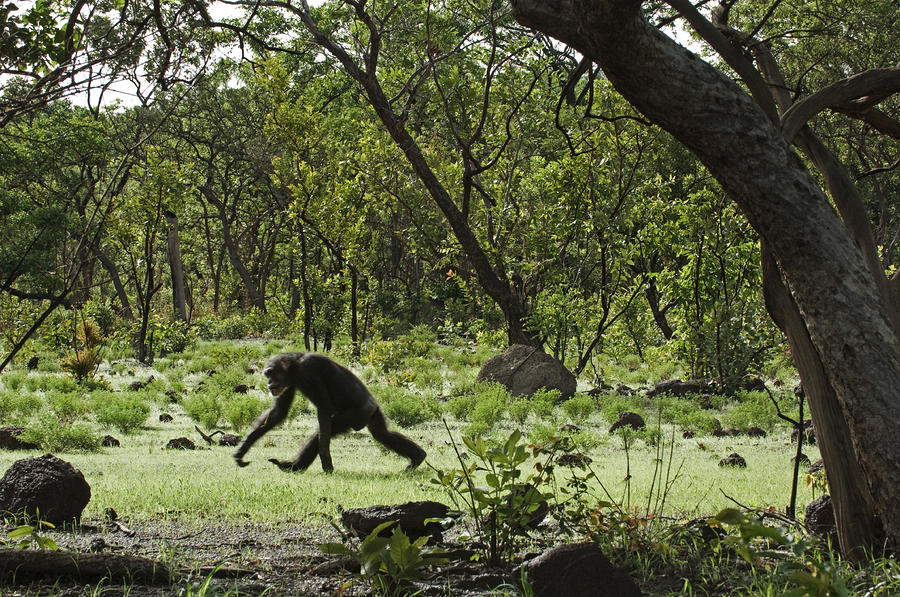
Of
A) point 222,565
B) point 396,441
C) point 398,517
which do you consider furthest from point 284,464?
point 222,565

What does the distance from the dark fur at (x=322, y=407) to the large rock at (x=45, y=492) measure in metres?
2.29

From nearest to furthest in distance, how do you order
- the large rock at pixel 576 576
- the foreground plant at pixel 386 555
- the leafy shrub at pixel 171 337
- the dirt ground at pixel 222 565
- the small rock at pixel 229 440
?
1. the foreground plant at pixel 386 555
2. the large rock at pixel 576 576
3. the dirt ground at pixel 222 565
4. the small rock at pixel 229 440
5. the leafy shrub at pixel 171 337

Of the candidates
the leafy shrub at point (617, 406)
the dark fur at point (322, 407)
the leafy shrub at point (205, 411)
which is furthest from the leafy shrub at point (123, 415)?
the leafy shrub at point (617, 406)

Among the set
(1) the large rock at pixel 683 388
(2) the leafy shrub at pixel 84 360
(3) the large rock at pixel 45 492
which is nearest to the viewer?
(3) the large rock at pixel 45 492

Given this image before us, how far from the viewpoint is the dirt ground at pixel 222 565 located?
11.3ft

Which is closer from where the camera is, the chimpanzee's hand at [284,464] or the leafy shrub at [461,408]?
the chimpanzee's hand at [284,464]

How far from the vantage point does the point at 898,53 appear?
1950 cm

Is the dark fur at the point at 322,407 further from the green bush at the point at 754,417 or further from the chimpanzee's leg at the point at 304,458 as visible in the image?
the green bush at the point at 754,417

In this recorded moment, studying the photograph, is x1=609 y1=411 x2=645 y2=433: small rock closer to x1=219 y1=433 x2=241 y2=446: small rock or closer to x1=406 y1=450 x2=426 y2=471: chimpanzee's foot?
x1=406 y1=450 x2=426 y2=471: chimpanzee's foot

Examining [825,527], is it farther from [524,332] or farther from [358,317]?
[358,317]

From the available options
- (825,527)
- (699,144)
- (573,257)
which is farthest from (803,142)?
(573,257)

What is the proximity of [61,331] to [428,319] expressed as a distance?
1405 centimetres

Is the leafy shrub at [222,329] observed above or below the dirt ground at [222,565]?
above

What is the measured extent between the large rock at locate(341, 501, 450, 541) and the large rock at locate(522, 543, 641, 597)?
939 mm
